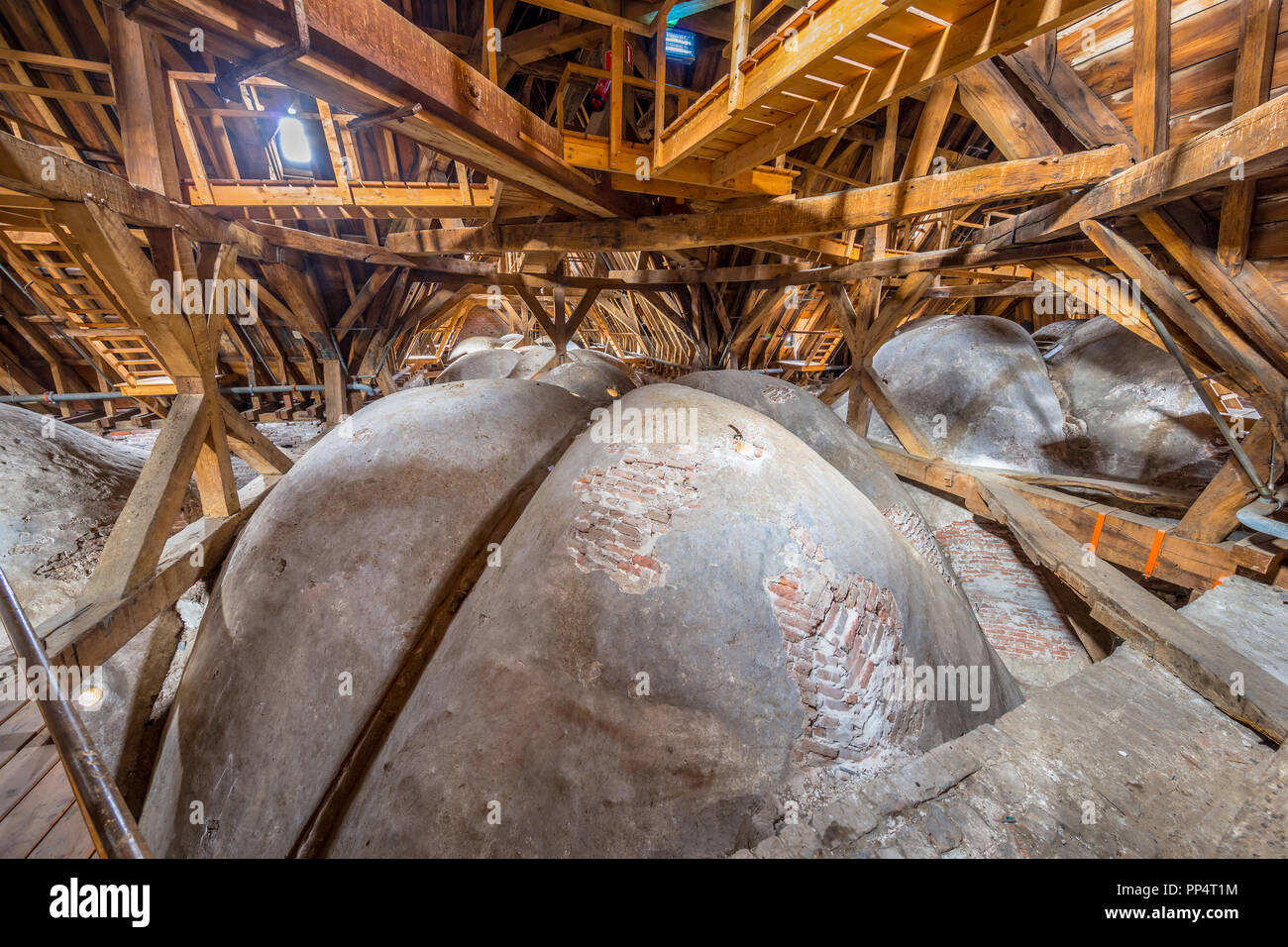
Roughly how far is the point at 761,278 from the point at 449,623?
6596 millimetres

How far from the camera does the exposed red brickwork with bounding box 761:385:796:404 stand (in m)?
5.11

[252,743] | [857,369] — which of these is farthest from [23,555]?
[857,369]

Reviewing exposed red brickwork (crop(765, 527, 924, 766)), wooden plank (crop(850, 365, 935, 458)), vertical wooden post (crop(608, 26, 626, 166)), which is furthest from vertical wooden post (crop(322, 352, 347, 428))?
wooden plank (crop(850, 365, 935, 458))

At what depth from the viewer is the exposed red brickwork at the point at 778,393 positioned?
→ 16.8ft

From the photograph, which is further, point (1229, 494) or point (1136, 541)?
point (1136, 541)

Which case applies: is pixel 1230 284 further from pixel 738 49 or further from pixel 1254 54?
pixel 738 49

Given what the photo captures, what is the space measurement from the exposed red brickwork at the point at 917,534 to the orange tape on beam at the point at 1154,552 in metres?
1.72

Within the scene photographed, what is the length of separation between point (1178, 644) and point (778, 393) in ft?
11.5

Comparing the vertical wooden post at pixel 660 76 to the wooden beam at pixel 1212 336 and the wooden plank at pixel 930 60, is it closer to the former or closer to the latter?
the wooden plank at pixel 930 60

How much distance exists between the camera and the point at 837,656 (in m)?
2.33

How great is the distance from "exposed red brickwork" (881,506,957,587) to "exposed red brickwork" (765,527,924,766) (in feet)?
6.63

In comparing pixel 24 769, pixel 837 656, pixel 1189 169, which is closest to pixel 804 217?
pixel 1189 169

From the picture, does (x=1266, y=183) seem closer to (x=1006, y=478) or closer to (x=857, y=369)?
(x=1006, y=478)
